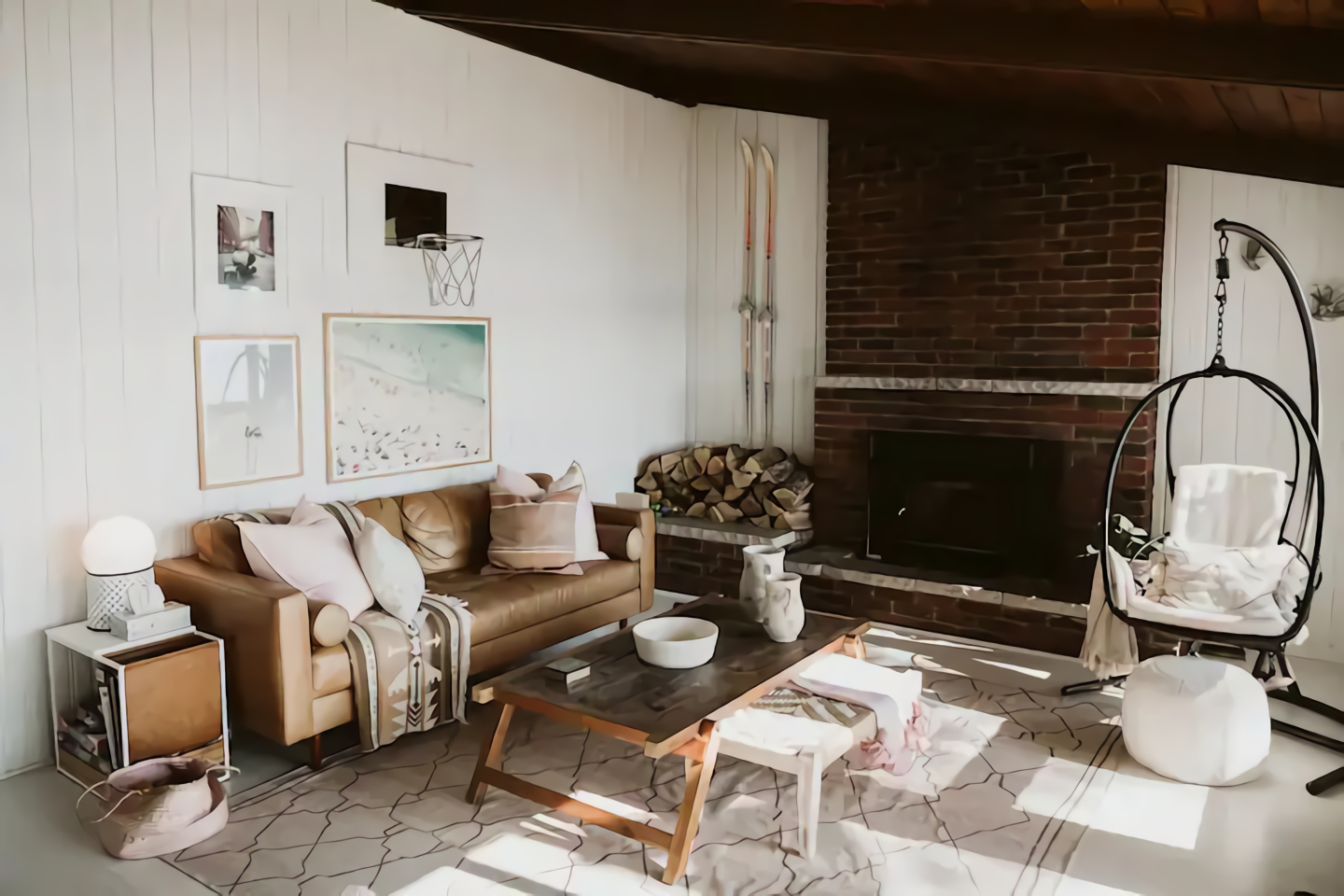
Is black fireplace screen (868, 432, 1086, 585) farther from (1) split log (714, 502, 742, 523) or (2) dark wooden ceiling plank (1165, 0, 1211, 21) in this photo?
(2) dark wooden ceiling plank (1165, 0, 1211, 21)

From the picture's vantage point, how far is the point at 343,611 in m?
3.26

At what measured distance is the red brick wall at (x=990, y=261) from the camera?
14.9 ft

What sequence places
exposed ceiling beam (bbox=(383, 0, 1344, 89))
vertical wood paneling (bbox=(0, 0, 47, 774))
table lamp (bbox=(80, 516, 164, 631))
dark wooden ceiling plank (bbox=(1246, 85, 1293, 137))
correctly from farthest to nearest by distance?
table lamp (bbox=(80, 516, 164, 631)) < vertical wood paneling (bbox=(0, 0, 47, 774)) < dark wooden ceiling plank (bbox=(1246, 85, 1293, 137)) < exposed ceiling beam (bbox=(383, 0, 1344, 89))

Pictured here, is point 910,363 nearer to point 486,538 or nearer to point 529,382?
point 529,382

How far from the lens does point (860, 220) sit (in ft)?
17.3

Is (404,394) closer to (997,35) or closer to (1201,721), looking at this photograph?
(997,35)

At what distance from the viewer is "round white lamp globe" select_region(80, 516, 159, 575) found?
319cm

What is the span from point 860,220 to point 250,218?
3.05m

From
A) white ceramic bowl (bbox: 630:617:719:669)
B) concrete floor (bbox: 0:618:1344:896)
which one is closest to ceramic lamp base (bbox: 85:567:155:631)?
concrete floor (bbox: 0:618:1344:896)

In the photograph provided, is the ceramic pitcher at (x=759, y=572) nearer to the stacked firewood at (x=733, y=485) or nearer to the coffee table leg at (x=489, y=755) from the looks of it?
the coffee table leg at (x=489, y=755)

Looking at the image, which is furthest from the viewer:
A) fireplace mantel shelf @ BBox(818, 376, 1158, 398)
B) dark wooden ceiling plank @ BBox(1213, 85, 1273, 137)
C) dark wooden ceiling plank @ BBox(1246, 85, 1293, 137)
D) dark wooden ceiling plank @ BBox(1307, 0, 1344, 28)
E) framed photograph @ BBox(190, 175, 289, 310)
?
fireplace mantel shelf @ BBox(818, 376, 1158, 398)

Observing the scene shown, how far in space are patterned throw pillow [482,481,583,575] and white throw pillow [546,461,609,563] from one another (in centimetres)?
9

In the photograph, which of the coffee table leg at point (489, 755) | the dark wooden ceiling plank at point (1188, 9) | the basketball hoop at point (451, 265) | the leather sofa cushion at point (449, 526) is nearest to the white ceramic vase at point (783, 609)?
the coffee table leg at point (489, 755)

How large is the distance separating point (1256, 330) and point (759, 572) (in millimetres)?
2699
